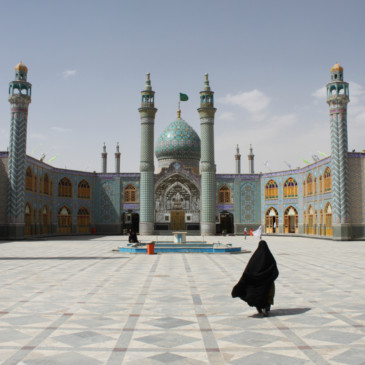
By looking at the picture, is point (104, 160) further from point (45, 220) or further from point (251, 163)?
point (251, 163)

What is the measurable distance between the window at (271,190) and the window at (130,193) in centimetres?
1174

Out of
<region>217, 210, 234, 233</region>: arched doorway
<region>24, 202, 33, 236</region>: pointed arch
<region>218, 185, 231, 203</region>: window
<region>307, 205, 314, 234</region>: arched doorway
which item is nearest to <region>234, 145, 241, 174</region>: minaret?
<region>218, 185, 231, 203</region>: window

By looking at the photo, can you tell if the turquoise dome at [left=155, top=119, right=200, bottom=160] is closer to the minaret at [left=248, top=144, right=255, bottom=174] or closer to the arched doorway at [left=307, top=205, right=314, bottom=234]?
the minaret at [left=248, top=144, right=255, bottom=174]

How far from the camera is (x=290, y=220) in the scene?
130 feet

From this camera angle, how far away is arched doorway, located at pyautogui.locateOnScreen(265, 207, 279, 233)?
39.4 m

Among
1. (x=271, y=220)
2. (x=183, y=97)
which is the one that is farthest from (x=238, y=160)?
(x=183, y=97)

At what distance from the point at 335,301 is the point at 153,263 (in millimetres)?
7822

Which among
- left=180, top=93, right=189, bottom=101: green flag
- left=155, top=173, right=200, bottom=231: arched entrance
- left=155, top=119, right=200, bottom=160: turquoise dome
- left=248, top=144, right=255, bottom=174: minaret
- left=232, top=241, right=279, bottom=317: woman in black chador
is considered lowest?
left=232, top=241, right=279, bottom=317: woman in black chador

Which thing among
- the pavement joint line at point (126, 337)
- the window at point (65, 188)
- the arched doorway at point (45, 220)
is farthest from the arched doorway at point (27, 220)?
the pavement joint line at point (126, 337)

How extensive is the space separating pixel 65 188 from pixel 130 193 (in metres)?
5.64

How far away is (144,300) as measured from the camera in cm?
784

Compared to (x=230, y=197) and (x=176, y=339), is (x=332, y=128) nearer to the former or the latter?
(x=230, y=197)

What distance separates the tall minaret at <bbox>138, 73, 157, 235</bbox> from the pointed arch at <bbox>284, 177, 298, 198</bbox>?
11.4m

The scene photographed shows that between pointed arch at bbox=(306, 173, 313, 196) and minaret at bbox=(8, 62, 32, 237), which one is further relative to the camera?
pointed arch at bbox=(306, 173, 313, 196)
